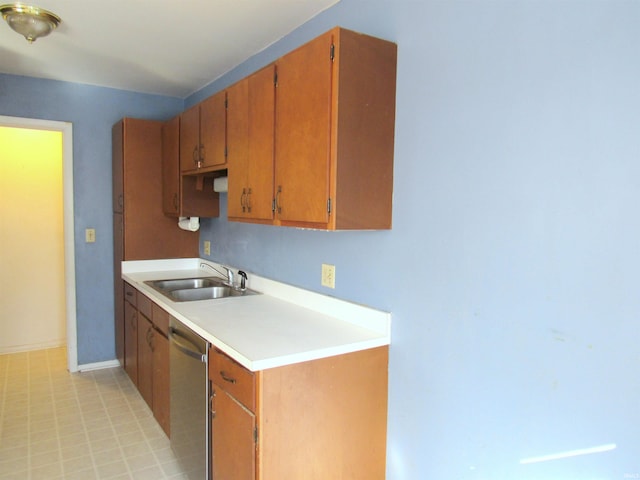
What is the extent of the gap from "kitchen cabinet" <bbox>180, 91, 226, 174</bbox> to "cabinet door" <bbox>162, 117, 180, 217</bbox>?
0.31ft

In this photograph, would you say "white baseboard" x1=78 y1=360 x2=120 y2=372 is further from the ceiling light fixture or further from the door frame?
the ceiling light fixture

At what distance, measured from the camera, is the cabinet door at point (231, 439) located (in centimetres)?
154

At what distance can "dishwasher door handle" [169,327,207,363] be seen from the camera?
75.4 inches

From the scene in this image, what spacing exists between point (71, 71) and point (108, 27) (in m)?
1.06

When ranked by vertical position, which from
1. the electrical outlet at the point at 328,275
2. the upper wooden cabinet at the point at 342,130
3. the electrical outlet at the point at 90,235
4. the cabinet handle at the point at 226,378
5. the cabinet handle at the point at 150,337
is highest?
the upper wooden cabinet at the point at 342,130

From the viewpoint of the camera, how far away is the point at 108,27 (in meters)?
2.36

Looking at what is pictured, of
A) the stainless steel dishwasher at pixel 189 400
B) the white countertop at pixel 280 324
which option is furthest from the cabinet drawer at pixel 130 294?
the stainless steel dishwasher at pixel 189 400

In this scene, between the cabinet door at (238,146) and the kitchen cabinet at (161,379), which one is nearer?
the cabinet door at (238,146)

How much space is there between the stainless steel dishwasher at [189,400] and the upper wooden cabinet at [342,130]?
80cm

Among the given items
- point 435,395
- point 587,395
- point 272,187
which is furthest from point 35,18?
point 587,395

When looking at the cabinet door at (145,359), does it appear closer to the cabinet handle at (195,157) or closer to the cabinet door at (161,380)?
the cabinet door at (161,380)

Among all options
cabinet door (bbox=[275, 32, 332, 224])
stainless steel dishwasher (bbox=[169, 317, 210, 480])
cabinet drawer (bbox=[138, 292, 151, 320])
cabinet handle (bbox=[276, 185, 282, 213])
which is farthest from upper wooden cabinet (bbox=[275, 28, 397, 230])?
cabinet drawer (bbox=[138, 292, 151, 320])

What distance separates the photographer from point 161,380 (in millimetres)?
2598

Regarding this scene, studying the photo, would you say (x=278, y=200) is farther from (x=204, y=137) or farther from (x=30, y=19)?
(x=30, y=19)
